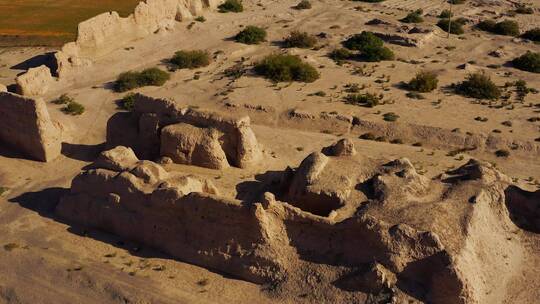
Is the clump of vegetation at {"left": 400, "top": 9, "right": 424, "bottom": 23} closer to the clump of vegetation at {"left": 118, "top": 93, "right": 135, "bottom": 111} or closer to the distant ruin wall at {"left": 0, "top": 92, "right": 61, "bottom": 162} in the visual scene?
A: the clump of vegetation at {"left": 118, "top": 93, "right": 135, "bottom": 111}

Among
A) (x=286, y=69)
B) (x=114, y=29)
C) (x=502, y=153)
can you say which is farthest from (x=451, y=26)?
(x=114, y=29)

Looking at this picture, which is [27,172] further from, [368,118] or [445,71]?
[445,71]

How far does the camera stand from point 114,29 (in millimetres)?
38312

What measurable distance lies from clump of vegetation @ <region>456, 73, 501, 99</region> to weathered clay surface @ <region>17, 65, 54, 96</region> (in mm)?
23476

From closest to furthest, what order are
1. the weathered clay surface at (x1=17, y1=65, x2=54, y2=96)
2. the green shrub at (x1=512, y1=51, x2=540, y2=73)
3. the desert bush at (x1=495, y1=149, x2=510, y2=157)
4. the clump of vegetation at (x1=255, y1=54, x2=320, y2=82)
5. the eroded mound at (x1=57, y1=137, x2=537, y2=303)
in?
the eroded mound at (x1=57, y1=137, x2=537, y2=303) → the desert bush at (x1=495, y1=149, x2=510, y2=157) → the weathered clay surface at (x1=17, y1=65, x2=54, y2=96) → the clump of vegetation at (x1=255, y1=54, x2=320, y2=82) → the green shrub at (x1=512, y1=51, x2=540, y2=73)

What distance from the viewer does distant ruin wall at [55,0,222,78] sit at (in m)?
35.5

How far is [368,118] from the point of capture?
28719 mm

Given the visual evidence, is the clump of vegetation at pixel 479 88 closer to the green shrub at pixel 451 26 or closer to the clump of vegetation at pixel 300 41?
the green shrub at pixel 451 26

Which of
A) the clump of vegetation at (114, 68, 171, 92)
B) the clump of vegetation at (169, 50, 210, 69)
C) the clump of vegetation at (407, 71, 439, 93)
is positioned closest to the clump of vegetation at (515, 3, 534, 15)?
the clump of vegetation at (407, 71, 439, 93)

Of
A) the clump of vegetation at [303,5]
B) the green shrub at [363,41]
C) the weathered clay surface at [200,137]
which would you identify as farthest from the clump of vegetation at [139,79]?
the clump of vegetation at [303,5]

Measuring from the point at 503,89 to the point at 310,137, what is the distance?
40.2 feet

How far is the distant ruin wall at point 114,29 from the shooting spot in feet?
117

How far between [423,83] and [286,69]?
795 centimetres

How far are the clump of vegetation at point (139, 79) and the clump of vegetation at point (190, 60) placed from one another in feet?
6.47
